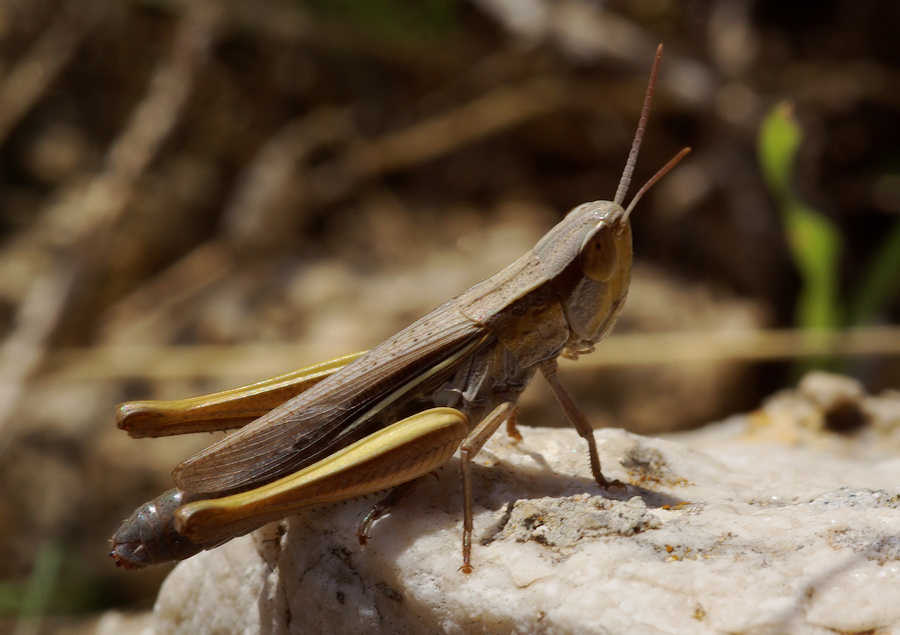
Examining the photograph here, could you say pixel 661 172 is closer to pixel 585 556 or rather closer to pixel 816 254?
pixel 585 556

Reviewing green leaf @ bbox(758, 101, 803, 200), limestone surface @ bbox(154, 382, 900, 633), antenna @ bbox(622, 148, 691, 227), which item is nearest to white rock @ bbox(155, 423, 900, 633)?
limestone surface @ bbox(154, 382, 900, 633)

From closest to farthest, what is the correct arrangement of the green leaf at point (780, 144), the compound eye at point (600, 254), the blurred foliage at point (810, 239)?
the compound eye at point (600, 254), the green leaf at point (780, 144), the blurred foliage at point (810, 239)

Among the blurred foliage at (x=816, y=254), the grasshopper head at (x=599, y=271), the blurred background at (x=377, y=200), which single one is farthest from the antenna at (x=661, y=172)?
the blurred background at (x=377, y=200)

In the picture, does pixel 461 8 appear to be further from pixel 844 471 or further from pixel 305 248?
pixel 844 471

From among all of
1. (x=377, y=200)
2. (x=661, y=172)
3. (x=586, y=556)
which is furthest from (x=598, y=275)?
(x=377, y=200)

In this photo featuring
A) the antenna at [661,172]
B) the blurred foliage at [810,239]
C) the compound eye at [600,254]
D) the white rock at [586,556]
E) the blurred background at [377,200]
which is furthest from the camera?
the blurred background at [377,200]

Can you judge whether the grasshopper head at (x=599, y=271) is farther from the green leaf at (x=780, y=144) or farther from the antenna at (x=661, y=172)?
the green leaf at (x=780, y=144)

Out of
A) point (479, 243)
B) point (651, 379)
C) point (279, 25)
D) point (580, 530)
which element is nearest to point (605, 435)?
point (580, 530)
